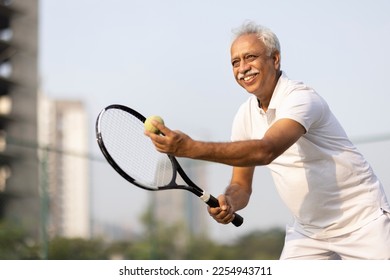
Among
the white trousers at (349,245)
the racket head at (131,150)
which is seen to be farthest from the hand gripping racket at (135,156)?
the white trousers at (349,245)

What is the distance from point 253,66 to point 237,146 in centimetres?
49

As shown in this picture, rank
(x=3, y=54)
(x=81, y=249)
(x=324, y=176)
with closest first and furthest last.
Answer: (x=324, y=176) → (x=81, y=249) → (x=3, y=54)

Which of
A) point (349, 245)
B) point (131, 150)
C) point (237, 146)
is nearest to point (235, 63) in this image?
point (237, 146)

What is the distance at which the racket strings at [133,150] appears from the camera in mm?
3555

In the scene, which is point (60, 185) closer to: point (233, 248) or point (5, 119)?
point (233, 248)

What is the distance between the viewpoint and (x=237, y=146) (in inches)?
117

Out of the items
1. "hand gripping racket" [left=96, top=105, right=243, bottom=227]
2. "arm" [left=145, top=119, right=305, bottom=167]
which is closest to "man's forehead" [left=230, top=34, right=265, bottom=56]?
"arm" [left=145, top=119, right=305, bottom=167]

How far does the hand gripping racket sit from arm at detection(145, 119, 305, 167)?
45 cm

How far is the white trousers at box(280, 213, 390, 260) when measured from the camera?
10.9ft

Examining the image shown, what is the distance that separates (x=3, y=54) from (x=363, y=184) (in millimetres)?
24920

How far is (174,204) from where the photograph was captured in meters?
9.29

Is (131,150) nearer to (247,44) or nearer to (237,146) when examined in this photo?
(247,44)

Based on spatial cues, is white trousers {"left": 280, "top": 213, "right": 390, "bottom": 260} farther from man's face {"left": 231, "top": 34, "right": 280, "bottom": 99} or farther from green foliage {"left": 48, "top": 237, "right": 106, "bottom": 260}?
green foliage {"left": 48, "top": 237, "right": 106, "bottom": 260}
